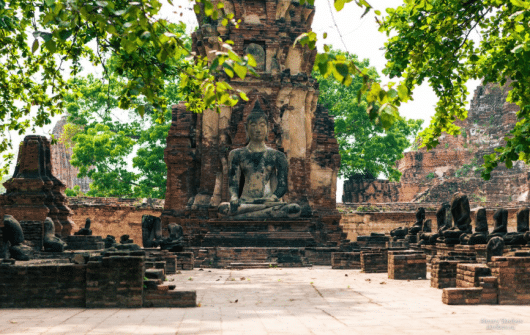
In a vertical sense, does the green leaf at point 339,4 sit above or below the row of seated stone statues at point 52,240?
above

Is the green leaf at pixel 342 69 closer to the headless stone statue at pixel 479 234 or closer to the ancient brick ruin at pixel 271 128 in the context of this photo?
the headless stone statue at pixel 479 234

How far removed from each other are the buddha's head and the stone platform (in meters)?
2.82

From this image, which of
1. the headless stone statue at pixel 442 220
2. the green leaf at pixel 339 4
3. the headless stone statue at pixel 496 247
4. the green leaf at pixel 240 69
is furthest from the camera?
the headless stone statue at pixel 442 220

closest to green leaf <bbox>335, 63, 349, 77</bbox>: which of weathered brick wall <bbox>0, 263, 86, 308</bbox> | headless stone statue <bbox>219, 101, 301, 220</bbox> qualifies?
weathered brick wall <bbox>0, 263, 86, 308</bbox>

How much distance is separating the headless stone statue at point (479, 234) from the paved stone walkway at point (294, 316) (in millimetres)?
3097

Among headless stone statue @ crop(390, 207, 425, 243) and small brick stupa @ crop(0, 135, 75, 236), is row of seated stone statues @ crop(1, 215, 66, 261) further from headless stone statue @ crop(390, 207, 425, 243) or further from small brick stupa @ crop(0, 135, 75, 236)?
headless stone statue @ crop(390, 207, 425, 243)

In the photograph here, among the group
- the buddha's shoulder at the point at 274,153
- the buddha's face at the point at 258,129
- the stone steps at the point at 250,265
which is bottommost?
the stone steps at the point at 250,265

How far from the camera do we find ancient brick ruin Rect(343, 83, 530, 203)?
40156mm

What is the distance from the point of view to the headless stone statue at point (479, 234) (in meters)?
12.2

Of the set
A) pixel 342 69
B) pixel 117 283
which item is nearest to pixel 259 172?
pixel 117 283

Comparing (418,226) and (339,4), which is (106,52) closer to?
(339,4)

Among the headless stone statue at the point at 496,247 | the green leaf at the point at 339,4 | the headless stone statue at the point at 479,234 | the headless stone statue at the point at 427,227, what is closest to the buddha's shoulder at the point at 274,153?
the headless stone statue at the point at 427,227

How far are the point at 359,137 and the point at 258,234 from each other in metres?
20.9

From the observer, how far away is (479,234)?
12.2 m
